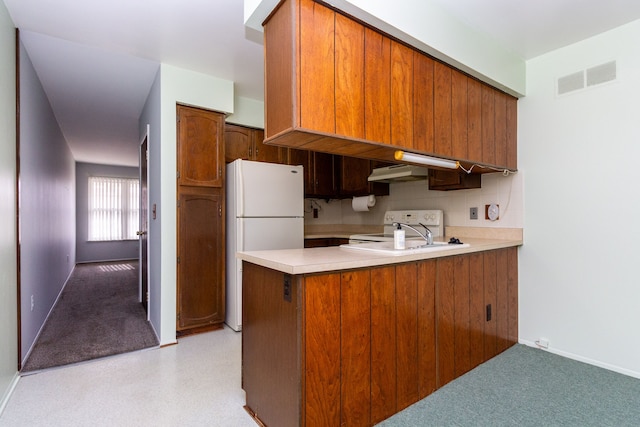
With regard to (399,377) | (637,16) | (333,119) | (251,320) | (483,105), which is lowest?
(399,377)

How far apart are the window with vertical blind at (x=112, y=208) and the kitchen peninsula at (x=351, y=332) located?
24.6 feet

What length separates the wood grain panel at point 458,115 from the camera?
2270mm

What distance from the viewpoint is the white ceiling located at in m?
2.11

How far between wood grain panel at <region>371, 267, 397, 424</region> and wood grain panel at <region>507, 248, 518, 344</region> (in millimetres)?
1518

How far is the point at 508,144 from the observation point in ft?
9.11

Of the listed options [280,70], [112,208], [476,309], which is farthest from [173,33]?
[112,208]

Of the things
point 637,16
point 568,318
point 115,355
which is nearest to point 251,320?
point 115,355

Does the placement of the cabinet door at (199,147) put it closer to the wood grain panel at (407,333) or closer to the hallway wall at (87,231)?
the wood grain panel at (407,333)

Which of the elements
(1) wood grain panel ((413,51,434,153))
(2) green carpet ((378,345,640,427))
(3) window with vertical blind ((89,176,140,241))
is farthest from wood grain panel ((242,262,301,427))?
(3) window with vertical blind ((89,176,140,241))

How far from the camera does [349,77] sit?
169 cm

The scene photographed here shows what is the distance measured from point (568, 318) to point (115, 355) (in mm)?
3646

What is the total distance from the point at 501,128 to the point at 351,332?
7.08 ft

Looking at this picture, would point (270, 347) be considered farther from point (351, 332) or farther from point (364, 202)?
point (364, 202)

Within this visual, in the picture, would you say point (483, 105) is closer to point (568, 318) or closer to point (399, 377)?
point (568, 318)
